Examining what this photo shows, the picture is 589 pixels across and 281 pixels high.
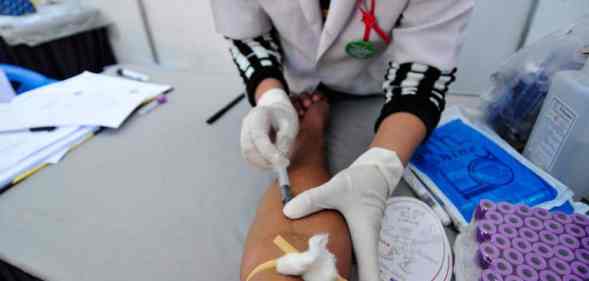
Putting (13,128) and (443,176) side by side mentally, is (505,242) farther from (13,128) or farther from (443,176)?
(13,128)

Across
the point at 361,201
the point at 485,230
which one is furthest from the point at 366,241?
the point at 485,230

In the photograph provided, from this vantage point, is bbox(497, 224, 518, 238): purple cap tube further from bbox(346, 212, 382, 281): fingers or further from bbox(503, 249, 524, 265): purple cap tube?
bbox(346, 212, 382, 281): fingers

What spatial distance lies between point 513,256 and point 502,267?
3 centimetres

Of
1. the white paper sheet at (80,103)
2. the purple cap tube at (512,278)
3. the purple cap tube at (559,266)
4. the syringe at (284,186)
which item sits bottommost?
the purple cap tube at (559,266)

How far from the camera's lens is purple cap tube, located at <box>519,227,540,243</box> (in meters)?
A: 0.42

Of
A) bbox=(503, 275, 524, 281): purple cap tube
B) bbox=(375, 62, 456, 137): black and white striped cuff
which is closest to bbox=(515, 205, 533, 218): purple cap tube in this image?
bbox=(503, 275, 524, 281): purple cap tube

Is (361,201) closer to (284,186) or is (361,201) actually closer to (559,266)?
(284,186)

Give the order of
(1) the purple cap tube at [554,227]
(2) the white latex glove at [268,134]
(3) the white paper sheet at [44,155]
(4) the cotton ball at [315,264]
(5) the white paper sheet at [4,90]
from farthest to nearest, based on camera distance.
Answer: (5) the white paper sheet at [4,90]
(3) the white paper sheet at [44,155]
(2) the white latex glove at [268,134]
(1) the purple cap tube at [554,227]
(4) the cotton ball at [315,264]

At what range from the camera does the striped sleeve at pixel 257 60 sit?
2.52 feet

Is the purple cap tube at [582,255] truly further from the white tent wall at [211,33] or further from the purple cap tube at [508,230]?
the white tent wall at [211,33]

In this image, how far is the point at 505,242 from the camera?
42cm

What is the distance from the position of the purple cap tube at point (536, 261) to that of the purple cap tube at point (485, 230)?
5 centimetres

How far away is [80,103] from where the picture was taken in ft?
2.98

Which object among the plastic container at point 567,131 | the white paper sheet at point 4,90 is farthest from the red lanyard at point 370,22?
the white paper sheet at point 4,90
